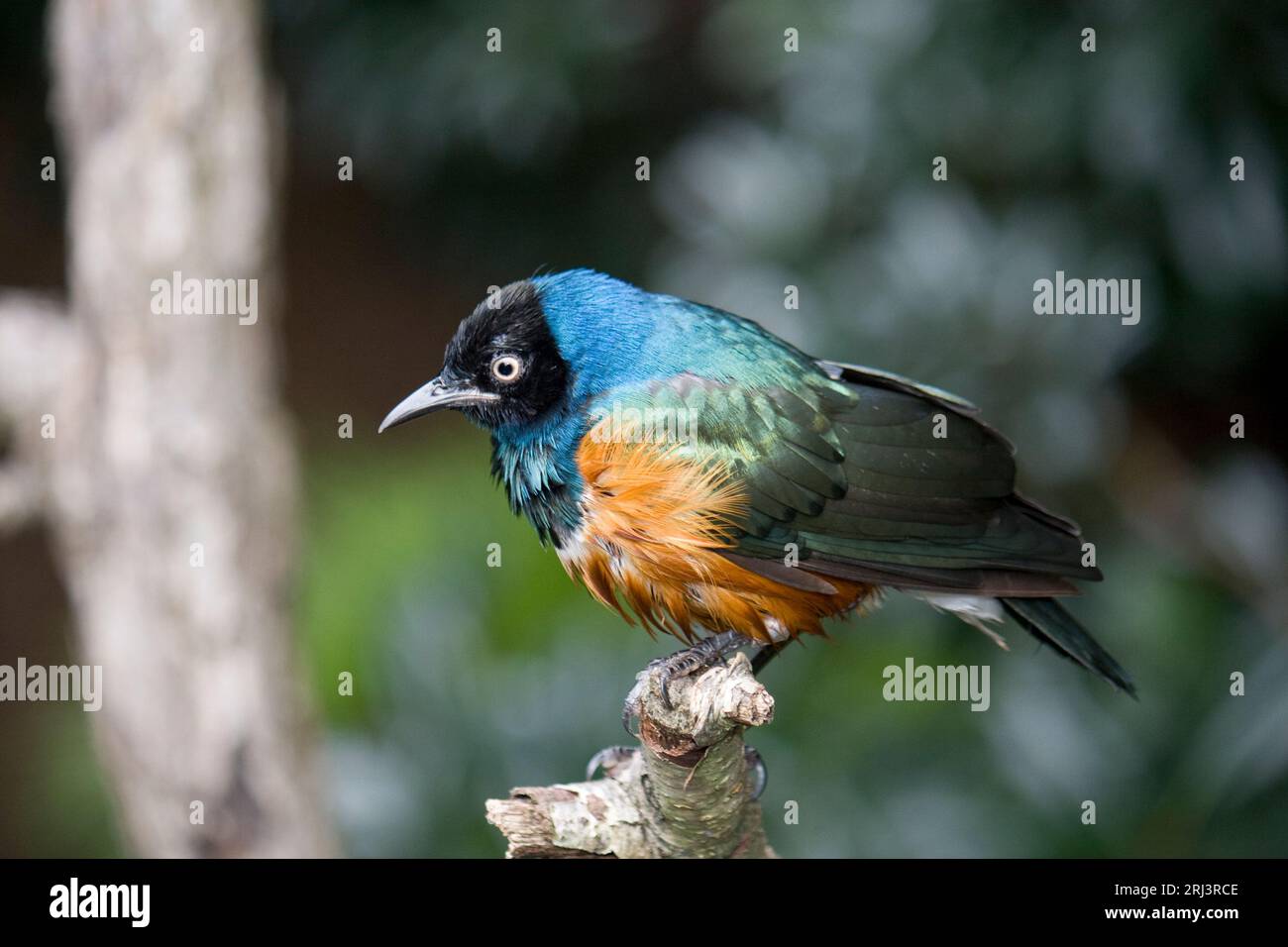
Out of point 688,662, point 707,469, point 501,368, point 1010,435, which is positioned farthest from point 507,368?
point 1010,435

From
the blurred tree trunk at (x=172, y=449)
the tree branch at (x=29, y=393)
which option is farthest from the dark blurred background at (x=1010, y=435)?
the tree branch at (x=29, y=393)

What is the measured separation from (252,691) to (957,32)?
3334 mm

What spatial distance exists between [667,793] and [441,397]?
973 millimetres

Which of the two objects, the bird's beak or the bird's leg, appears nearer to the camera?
the bird's leg

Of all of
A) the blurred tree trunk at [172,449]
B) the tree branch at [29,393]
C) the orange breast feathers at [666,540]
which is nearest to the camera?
the orange breast feathers at [666,540]

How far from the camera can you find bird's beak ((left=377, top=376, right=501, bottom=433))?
287 cm

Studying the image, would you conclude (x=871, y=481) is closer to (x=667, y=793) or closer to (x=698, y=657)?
(x=698, y=657)

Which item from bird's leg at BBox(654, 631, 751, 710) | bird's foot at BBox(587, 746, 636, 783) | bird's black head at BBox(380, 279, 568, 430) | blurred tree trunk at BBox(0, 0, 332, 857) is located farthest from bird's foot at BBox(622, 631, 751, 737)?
blurred tree trunk at BBox(0, 0, 332, 857)

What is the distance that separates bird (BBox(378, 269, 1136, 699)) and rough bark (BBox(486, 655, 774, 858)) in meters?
0.17

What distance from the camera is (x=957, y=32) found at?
4.55 meters

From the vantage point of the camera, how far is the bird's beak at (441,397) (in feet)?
9.42

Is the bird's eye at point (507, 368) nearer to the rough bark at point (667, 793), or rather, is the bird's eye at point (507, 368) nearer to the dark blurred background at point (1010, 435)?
the rough bark at point (667, 793)

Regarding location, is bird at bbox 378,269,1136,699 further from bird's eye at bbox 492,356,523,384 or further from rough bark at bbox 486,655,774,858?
rough bark at bbox 486,655,774,858

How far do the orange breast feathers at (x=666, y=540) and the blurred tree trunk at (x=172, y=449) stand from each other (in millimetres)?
2122
